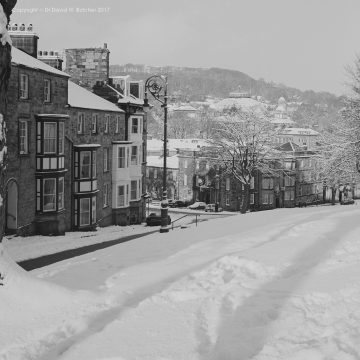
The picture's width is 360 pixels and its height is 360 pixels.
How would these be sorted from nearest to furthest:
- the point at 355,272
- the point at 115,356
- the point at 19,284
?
the point at 115,356, the point at 19,284, the point at 355,272

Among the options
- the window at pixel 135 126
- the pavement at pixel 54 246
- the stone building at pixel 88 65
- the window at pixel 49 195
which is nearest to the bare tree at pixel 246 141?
the window at pixel 135 126

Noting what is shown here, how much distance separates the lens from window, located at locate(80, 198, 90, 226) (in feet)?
117

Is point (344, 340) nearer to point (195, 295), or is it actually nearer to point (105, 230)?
point (195, 295)

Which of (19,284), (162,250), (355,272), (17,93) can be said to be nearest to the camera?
(19,284)

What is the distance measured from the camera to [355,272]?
1027 cm

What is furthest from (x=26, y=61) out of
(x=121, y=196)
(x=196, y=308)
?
(x=196, y=308)

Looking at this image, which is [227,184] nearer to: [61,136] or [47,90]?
[61,136]

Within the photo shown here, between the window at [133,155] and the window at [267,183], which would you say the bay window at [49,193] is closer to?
the window at [133,155]

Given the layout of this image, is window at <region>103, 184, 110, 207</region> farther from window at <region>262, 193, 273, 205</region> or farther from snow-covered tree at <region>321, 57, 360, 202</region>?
window at <region>262, 193, 273, 205</region>

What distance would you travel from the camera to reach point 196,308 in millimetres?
8961

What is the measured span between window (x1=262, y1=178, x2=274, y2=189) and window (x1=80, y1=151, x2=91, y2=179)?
4550cm

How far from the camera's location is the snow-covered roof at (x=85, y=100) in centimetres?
3578

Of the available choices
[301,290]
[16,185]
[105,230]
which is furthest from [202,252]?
[105,230]

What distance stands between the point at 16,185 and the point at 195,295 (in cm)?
2067
